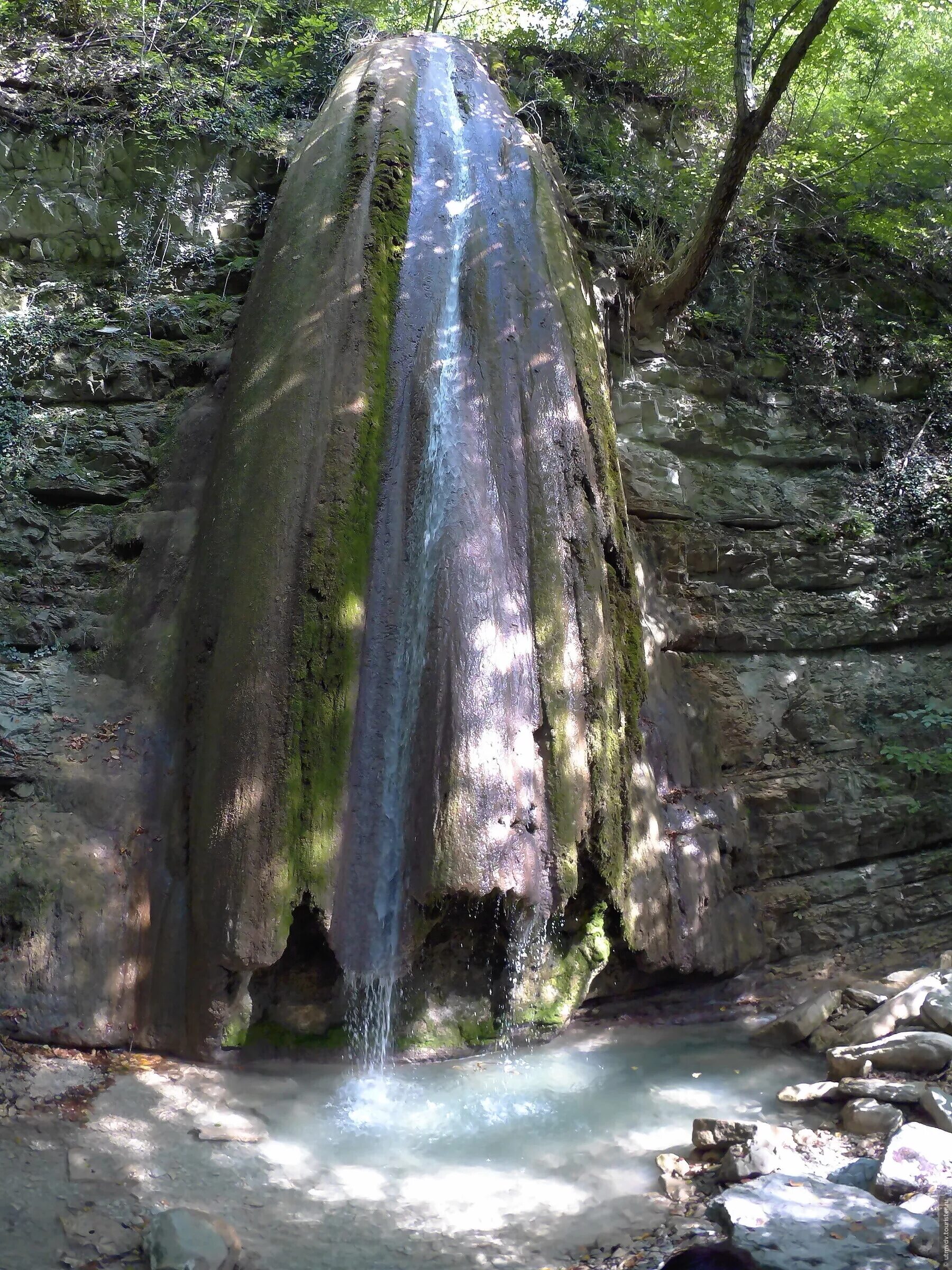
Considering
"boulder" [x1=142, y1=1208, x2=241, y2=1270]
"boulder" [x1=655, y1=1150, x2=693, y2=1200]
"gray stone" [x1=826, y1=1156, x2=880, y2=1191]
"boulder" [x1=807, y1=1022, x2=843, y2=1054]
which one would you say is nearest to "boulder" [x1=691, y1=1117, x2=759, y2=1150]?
"boulder" [x1=655, y1=1150, x2=693, y2=1200]

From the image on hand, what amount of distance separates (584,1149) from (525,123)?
926 centimetres

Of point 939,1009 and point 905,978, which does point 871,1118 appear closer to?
point 939,1009

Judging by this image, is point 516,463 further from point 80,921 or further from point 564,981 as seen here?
point 80,921

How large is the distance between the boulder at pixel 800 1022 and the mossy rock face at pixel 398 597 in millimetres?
1265

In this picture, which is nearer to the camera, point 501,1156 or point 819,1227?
point 819,1227

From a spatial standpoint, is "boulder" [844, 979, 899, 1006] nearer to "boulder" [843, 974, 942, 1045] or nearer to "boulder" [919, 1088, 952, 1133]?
"boulder" [843, 974, 942, 1045]

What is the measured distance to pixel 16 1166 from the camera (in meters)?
3.31

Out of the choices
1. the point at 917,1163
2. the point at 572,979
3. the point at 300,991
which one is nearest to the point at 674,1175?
the point at 917,1163

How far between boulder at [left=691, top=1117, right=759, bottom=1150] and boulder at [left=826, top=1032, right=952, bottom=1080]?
923mm

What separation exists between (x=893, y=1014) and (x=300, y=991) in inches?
117

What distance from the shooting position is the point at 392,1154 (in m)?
3.85

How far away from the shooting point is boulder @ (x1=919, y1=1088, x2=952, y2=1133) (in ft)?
12.3

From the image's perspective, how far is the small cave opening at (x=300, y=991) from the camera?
14.7ft

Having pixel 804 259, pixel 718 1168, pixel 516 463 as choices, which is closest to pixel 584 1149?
pixel 718 1168
